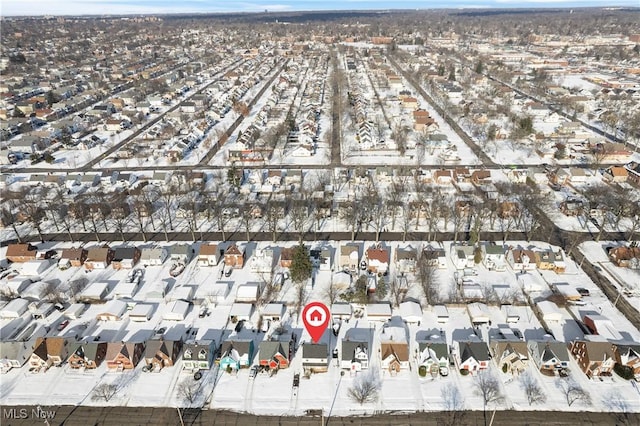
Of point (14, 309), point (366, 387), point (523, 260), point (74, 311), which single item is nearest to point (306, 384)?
point (366, 387)

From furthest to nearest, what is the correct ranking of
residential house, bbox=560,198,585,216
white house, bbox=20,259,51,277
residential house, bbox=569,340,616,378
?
residential house, bbox=560,198,585,216
white house, bbox=20,259,51,277
residential house, bbox=569,340,616,378

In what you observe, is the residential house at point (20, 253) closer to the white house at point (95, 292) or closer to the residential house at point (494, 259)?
the white house at point (95, 292)

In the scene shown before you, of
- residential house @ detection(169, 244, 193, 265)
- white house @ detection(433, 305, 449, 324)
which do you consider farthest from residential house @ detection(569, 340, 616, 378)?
residential house @ detection(169, 244, 193, 265)

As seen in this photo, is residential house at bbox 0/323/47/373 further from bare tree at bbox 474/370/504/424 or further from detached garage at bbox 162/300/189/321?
bare tree at bbox 474/370/504/424

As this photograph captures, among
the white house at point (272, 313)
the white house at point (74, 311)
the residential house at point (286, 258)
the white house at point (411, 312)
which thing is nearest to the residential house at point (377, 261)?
the white house at point (411, 312)

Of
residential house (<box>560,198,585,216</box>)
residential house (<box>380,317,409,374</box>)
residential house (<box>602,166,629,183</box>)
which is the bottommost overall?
residential house (<box>380,317,409,374</box>)

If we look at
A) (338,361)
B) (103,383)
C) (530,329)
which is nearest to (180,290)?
(103,383)
